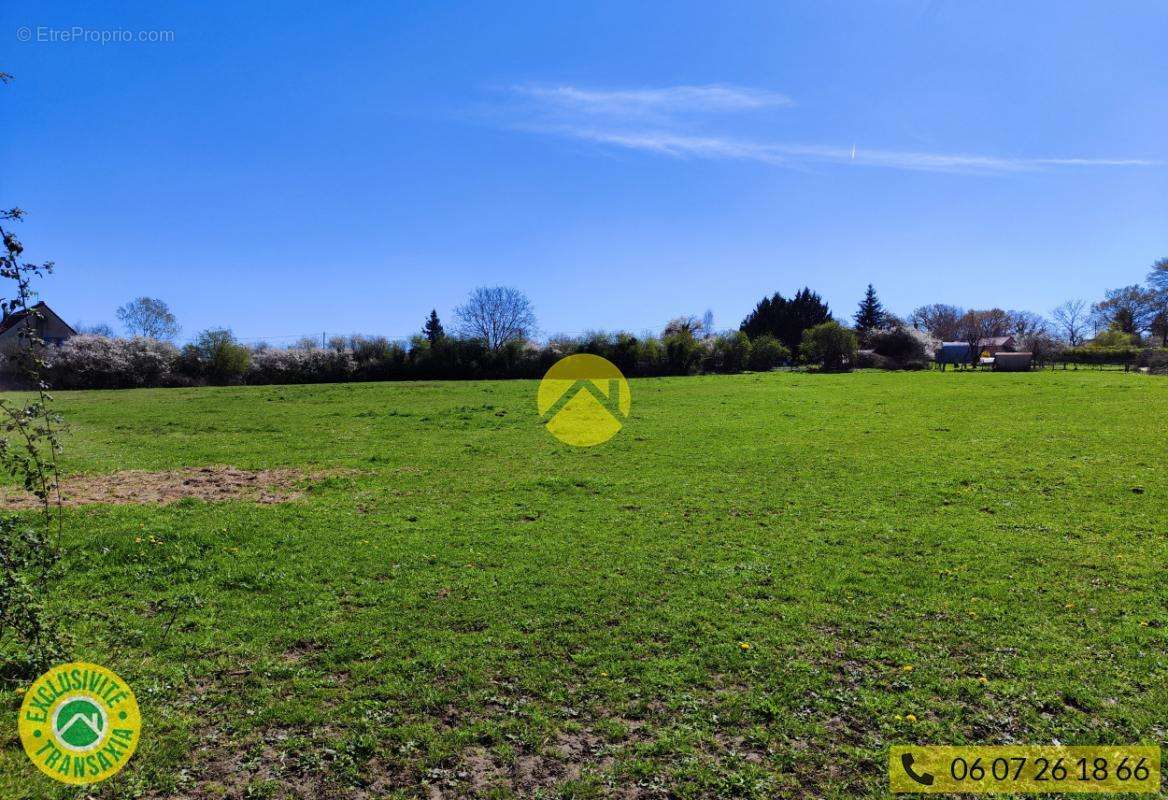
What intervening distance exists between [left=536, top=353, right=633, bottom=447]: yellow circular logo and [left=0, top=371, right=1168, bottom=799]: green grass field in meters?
5.03

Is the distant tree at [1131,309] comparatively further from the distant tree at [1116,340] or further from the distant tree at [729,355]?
the distant tree at [729,355]

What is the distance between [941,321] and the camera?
10538 cm

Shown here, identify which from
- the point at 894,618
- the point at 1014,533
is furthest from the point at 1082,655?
the point at 1014,533

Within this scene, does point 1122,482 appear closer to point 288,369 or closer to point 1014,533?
point 1014,533

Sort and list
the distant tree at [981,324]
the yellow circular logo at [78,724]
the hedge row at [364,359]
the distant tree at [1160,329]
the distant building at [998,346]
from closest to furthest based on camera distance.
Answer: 1. the yellow circular logo at [78,724]
2. the hedge row at [364,359]
3. the distant tree at [1160,329]
4. the distant building at [998,346]
5. the distant tree at [981,324]

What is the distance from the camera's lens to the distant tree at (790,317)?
275ft

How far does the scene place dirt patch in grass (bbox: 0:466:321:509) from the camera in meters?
10.1

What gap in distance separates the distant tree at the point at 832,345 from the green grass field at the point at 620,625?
1944 inches

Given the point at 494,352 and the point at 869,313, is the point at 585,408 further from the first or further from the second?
the point at 869,313

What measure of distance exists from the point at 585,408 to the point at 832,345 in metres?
44.8

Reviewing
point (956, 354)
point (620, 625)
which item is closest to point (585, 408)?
point (620, 625)

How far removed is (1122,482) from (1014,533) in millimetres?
4718

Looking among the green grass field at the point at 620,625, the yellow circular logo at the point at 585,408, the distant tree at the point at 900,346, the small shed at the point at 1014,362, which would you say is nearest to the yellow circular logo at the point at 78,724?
the green grass field at the point at 620,625

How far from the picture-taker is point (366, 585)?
21.8 feet
